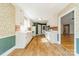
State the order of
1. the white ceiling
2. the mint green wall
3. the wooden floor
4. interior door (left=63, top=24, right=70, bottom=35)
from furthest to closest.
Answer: interior door (left=63, top=24, right=70, bottom=35) → the white ceiling → the wooden floor → the mint green wall

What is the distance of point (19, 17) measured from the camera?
21.3 feet

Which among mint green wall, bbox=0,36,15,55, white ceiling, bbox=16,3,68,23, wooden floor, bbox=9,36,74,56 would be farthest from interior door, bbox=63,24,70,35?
mint green wall, bbox=0,36,15,55

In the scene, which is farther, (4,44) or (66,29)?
(66,29)

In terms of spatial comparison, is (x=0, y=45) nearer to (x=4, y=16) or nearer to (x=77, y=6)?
(x=4, y=16)

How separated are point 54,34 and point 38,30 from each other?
1241cm

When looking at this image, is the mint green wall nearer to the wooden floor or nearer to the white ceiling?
the wooden floor

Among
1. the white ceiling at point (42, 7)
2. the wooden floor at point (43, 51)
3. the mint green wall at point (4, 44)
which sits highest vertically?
the white ceiling at point (42, 7)

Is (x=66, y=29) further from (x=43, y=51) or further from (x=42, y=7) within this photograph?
(x=43, y=51)

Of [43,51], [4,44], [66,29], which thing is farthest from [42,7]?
[66,29]

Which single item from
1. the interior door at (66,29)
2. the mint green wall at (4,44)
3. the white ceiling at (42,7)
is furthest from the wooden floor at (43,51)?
the interior door at (66,29)

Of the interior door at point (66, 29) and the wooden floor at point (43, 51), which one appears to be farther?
the interior door at point (66, 29)

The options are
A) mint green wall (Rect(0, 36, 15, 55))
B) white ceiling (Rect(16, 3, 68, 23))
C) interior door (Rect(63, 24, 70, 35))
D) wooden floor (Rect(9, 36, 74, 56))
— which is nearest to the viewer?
mint green wall (Rect(0, 36, 15, 55))

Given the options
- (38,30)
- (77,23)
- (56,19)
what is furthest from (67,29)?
(77,23)

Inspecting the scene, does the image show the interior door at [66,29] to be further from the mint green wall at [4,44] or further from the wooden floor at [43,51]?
the mint green wall at [4,44]
